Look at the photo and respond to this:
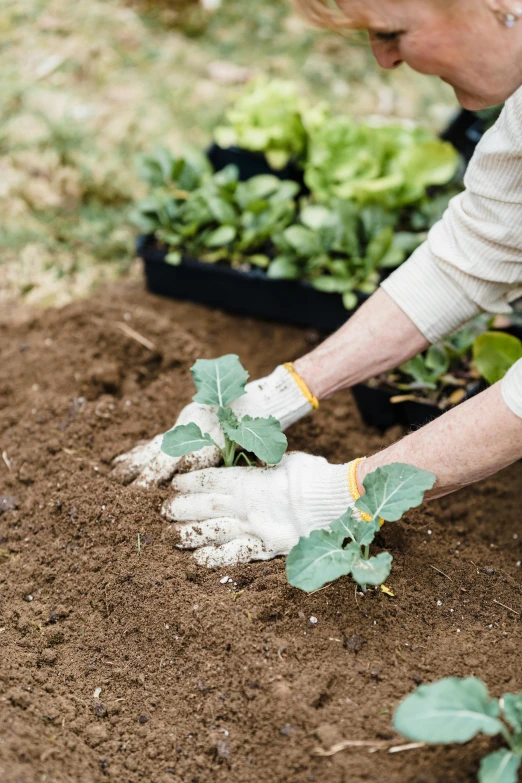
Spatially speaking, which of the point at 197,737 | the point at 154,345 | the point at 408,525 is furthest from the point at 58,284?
the point at 197,737

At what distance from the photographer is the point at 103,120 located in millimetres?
4203

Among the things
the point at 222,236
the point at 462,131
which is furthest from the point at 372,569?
the point at 462,131

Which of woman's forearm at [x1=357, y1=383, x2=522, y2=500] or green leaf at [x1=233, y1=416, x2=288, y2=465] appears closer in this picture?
woman's forearm at [x1=357, y1=383, x2=522, y2=500]

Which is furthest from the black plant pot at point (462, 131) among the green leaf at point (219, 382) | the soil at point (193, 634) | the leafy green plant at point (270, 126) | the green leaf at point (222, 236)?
the green leaf at point (219, 382)

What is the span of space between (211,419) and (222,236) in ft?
3.56

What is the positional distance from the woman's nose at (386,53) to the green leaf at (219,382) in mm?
868

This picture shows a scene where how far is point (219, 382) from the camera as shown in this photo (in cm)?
201

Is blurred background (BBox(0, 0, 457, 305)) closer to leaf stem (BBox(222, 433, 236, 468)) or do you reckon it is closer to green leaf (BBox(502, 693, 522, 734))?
leaf stem (BBox(222, 433, 236, 468))

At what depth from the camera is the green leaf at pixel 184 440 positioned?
1865 mm

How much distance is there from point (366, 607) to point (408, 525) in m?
0.34

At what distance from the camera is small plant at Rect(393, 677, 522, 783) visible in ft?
4.08

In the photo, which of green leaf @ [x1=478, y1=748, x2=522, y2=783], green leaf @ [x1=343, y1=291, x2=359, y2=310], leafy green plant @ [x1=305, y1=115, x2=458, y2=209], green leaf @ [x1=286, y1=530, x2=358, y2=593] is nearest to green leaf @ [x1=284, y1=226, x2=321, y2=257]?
green leaf @ [x1=343, y1=291, x2=359, y2=310]

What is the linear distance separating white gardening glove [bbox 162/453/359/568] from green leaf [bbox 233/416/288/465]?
9 cm

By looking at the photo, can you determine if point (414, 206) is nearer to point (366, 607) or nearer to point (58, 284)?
point (58, 284)
